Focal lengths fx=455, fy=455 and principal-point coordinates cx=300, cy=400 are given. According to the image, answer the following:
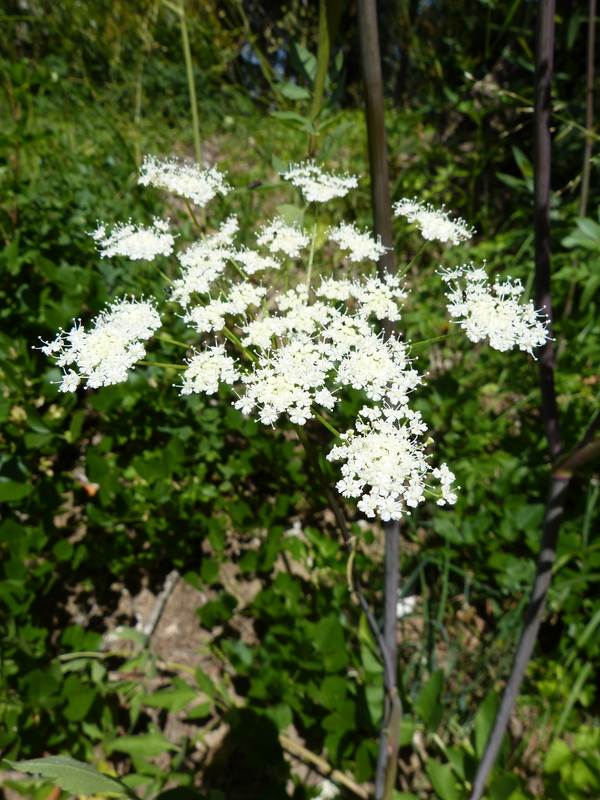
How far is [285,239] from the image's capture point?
107 centimetres

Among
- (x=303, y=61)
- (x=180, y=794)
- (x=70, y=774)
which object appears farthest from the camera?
(x=303, y=61)

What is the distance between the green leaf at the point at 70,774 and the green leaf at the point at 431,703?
2.70ft

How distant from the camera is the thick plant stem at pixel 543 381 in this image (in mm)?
822

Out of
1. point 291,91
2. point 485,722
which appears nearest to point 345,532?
point 485,722

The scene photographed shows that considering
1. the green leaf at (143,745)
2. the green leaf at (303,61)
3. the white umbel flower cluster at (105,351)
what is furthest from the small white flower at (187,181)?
the green leaf at (143,745)

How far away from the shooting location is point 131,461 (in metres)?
1.83

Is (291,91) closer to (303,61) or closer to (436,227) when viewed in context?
(303,61)

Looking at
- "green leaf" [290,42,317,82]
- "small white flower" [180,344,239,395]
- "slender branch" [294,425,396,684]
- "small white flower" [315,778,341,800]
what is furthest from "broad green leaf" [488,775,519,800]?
"green leaf" [290,42,317,82]

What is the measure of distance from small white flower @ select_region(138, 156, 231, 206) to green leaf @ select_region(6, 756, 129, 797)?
1099mm

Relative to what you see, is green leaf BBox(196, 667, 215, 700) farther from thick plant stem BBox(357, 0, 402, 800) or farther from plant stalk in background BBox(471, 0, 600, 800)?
plant stalk in background BBox(471, 0, 600, 800)

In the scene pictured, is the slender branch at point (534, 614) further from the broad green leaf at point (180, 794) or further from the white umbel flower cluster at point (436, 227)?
the broad green leaf at point (180, 794)

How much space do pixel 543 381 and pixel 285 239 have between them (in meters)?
0.66

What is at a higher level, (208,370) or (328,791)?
(208,370)

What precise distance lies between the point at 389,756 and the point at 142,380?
1.41 m
